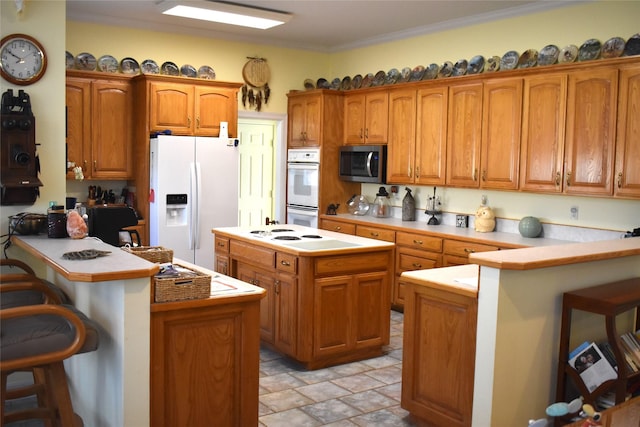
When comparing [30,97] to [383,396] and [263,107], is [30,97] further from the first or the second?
[263,107]

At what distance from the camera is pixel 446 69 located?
632 centimetres

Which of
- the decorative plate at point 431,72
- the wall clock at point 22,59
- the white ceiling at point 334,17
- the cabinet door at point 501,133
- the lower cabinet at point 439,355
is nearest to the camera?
the lower cabinet at point 439,355

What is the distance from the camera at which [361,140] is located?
6910mm

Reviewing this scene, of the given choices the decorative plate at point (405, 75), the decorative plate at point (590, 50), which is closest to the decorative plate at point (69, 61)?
the decorative plate at point (405, 75)

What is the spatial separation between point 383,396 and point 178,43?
15.1ft

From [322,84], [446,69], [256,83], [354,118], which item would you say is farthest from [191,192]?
[446,69]

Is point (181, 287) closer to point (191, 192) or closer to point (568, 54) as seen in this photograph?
point (191, 192)

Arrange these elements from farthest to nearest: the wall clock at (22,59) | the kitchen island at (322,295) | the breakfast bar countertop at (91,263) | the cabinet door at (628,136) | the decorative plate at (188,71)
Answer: the decorative plate at (188,71), the cabinet door at (628,136), the kitchen island at (322,295), the wall clock at (22,59), the breakfast bar countertop at (91,263)

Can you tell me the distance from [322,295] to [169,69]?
3.61 meters

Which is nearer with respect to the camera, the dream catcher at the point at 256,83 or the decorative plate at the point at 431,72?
the decorative plate at the point at 431,72

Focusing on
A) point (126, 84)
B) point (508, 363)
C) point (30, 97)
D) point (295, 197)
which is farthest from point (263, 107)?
point (508, 363)

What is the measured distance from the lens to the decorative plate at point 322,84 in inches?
309

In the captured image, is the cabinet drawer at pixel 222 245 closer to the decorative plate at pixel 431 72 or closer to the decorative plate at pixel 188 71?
the decorative plate at pixel 188 71

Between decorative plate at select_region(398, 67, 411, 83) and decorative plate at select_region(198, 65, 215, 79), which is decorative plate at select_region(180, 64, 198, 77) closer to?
decorative plate at select_region(198, 65, 215, 79)
